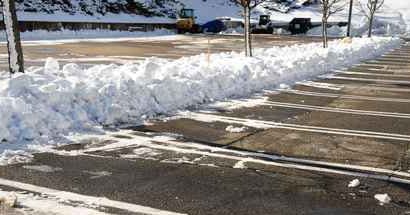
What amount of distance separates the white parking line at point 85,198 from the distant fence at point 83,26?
116 ft

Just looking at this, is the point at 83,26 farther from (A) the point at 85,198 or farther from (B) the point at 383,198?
(B) the point at 383,198

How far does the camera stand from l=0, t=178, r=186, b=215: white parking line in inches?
199

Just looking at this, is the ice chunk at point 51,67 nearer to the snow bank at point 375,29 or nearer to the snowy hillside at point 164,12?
the snowy hillside at point 164,12

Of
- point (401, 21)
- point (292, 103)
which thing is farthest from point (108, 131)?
point (401, 21)

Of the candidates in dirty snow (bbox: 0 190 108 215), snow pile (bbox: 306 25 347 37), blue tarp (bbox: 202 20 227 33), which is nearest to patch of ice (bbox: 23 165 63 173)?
dirty snow (bbox: 0 190 108 215)

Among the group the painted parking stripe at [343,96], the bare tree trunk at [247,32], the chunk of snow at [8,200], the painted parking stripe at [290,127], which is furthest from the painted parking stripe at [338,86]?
the chunk of snow at [8,200]

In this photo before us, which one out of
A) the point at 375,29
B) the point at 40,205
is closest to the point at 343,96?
the point at 40,205

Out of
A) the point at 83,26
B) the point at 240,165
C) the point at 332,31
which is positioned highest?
the point at 83,26

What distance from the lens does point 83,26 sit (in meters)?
45.9

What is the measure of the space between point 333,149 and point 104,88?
12.9ft

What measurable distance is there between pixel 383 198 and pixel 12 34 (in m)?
6.83

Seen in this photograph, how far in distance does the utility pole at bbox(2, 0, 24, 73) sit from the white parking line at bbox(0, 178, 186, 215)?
4617 mm

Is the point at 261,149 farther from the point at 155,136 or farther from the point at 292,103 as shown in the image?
the point at 292,103

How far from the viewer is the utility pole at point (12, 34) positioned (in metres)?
9.76
